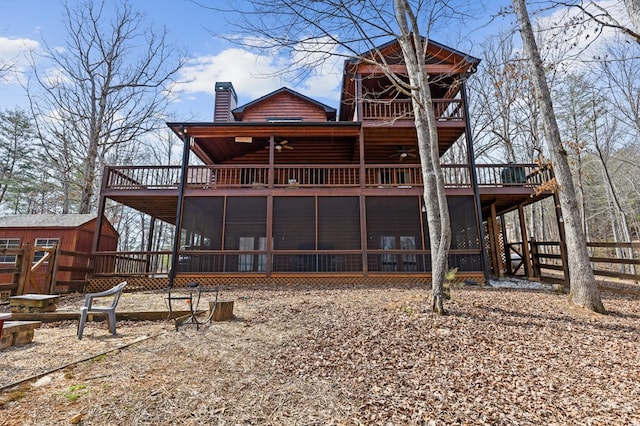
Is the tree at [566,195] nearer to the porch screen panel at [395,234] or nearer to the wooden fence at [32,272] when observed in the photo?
the porch screen panel at [395,234]

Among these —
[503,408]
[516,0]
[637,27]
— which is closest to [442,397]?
[503,408]

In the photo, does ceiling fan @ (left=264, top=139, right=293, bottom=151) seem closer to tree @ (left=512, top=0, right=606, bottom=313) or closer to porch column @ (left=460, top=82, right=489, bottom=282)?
porch column @ (left=460, top=82, right=489, bottom=282)

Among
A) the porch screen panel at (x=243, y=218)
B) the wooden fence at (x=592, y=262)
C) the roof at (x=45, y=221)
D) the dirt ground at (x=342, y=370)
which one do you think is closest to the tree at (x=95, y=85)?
the roof at (x=45, y=221)

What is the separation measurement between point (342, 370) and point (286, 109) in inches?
517

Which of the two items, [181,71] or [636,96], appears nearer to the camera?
[636,96]

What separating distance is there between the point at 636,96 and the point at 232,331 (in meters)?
21.9

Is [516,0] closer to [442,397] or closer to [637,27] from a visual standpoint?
[637,27]

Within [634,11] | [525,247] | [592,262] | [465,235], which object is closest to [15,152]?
[465,235]

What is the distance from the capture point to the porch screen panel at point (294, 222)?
1085 cm

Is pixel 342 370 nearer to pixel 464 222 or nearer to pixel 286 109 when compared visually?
pixel 464 222

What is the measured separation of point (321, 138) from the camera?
1250 cm

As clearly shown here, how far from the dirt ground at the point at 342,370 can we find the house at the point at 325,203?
15.4 ft

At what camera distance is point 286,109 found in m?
14.4

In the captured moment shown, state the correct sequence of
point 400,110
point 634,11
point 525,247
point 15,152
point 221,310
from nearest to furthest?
point 634,11 → point 221,310 → point 525,247 → point 400,110 → point 15,152
